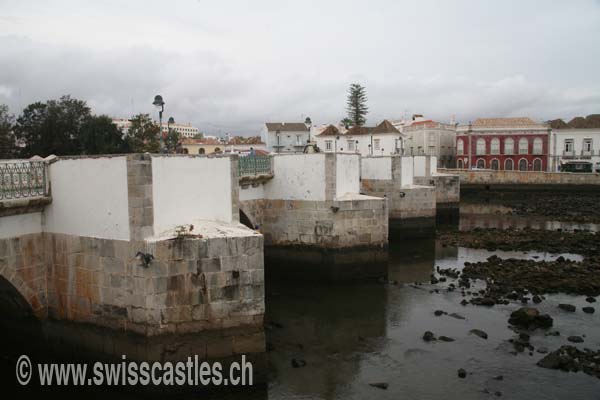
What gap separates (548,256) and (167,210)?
17.7 meters

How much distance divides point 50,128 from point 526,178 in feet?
133

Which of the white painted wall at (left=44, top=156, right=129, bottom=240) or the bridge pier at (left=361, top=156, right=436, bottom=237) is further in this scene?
the bridge pier at (left=361, top=156, right=436, bottom=237)

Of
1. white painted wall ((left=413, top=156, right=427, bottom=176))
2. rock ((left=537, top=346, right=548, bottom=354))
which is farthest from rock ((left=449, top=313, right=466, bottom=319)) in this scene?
white painted wall ((left=413, top=156, right=427, bottom=176))

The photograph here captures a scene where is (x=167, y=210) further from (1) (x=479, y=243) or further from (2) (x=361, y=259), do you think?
(1) (x=479, y=243)

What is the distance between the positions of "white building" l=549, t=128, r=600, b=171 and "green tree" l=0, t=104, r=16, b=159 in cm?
5064

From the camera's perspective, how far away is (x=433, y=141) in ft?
192

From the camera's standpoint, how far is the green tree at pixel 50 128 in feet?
123

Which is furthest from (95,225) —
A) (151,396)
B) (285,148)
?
(285,148)

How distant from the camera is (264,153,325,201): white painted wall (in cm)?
1772

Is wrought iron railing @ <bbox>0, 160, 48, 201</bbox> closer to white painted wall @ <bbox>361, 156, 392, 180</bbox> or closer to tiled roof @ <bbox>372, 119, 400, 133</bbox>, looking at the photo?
white painted wall @ <bbox>361, 156, 392, 180</bbox>

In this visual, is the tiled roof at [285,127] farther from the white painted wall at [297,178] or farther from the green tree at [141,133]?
the white painted wall at [297,178]

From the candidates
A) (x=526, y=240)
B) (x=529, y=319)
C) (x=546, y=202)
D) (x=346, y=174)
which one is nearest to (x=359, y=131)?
(x=546, y=202)

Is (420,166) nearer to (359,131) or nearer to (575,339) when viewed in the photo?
(575,339)

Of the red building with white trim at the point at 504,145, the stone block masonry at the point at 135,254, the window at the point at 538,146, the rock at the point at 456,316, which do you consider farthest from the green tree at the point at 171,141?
the window at the point at 538,146
